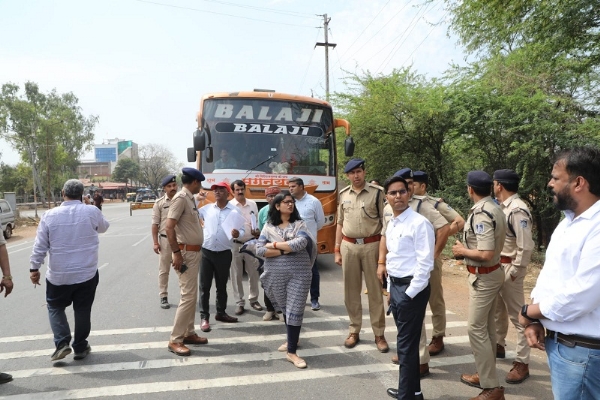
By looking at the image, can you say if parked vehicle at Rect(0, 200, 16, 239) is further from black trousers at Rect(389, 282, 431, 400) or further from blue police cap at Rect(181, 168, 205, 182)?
black trousers at Rect(389, 282, 431, 400)

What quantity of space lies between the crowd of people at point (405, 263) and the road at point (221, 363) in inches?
6.2

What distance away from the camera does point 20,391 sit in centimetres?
349

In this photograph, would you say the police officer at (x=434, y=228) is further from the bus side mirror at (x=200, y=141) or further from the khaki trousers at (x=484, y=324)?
the bus side mirror at (x=200, y=141)

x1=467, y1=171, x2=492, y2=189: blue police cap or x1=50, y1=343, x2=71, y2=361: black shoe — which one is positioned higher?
x1=467, y1=171, x2=492, y2=189: blue police cap

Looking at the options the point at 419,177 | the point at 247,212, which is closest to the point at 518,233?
the point at 419,177

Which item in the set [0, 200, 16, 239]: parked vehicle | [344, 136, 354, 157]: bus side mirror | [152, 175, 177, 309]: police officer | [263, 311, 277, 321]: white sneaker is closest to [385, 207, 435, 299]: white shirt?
[263, 311, 277, 321]: white sneaker

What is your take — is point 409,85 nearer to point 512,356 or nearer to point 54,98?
point 512,356

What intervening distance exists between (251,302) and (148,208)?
33136 millimetres

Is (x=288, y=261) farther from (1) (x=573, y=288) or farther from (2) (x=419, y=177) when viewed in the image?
(1) (x=573, y=288)

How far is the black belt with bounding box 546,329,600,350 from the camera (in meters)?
1.79

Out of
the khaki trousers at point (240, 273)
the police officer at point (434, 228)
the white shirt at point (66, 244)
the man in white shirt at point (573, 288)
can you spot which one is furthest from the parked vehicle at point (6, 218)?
the man in white shirt at point (573, 288)

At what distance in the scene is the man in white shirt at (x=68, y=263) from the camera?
13.4ft

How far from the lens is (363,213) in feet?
14.4

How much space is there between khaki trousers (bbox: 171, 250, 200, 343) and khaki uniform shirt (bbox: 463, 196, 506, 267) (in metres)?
2.73
